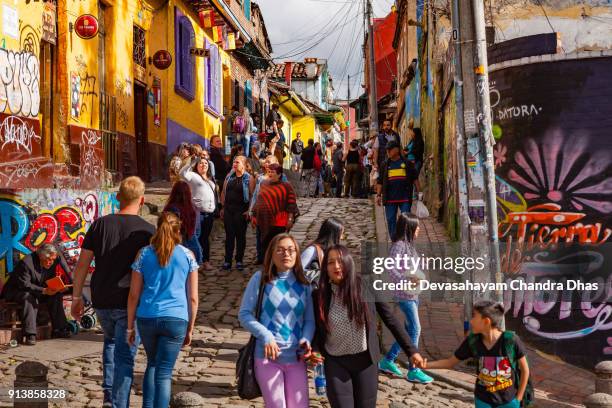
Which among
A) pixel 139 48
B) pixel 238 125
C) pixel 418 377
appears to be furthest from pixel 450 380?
pixel 238 125

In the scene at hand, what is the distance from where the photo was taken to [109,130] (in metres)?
14.8

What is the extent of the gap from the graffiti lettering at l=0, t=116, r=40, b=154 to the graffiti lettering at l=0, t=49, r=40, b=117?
0.14m

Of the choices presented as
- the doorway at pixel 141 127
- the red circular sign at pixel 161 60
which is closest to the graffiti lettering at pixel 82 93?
the doorway at pixel 141 127

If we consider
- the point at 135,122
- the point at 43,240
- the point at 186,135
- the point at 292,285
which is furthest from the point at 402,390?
the point at 186,135

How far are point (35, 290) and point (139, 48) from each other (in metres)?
10.2

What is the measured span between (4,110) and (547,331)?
7884 millimetres

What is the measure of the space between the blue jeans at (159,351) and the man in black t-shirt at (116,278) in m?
0.24

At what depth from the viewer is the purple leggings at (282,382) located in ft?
14.5

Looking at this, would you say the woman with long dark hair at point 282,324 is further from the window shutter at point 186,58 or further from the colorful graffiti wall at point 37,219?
the window shutter at point 186,58

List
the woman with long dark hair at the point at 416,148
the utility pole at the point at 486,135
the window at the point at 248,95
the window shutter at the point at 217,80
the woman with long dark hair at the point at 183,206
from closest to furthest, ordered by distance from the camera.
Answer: the utility pole at the point at 486,135, the woman with long dark hair at the point at 183,206, the woman with long dark hair at the point at 416,148, the window shutter at the point at 217,80, the window at the point at 248,95

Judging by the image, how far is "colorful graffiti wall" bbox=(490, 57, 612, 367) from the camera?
8969 millimetres

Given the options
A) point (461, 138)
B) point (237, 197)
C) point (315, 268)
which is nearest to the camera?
point (315, 268)

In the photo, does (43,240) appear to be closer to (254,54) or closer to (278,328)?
(278,328)

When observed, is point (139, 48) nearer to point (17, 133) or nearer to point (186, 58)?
point (186, 58)
